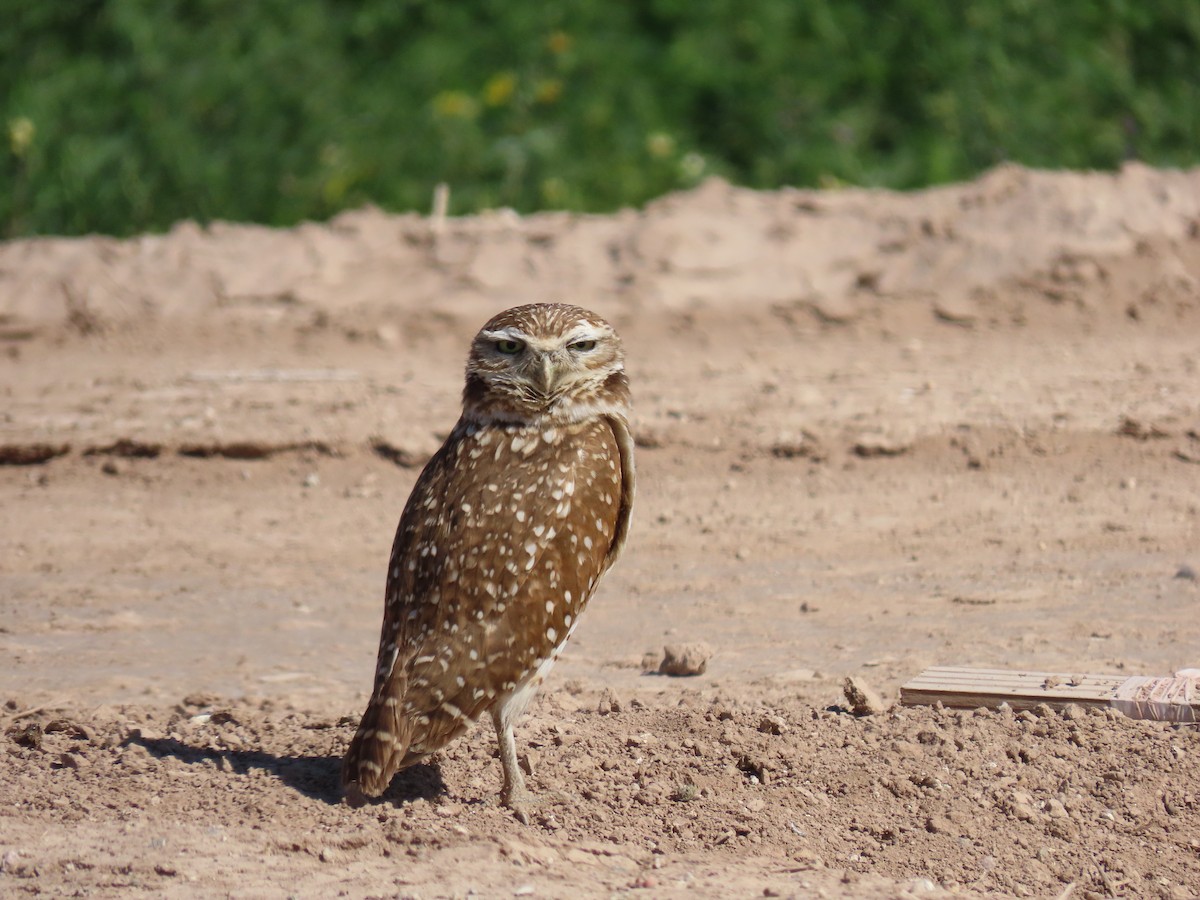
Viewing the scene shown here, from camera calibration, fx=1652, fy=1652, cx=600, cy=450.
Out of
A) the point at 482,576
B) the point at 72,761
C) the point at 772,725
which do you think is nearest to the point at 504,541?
the point at 482,576

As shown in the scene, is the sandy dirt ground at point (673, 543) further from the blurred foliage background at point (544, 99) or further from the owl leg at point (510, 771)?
the blurred foliage background at point (544, 99)

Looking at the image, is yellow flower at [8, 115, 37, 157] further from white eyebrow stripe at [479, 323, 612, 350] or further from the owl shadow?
white eyebrow stripe at [479, 323, 612, 350]

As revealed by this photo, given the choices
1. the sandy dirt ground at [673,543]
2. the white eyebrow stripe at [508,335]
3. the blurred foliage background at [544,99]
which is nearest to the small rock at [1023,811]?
the sandy dirt ground at [673,543]

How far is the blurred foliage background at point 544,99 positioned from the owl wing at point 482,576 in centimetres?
704

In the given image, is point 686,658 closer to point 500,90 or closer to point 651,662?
point 651,662

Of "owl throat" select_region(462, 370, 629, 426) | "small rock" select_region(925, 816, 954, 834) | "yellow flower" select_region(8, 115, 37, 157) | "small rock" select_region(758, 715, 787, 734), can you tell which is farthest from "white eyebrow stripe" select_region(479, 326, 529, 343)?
"yellow flower" select_region(8, 115, 37, 157)

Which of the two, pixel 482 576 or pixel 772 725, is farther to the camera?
pixel 772 725

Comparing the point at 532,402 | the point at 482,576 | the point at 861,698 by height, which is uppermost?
the point at 532,402

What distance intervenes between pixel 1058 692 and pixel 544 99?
817cm

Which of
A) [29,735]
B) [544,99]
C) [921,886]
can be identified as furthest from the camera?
[544,99]

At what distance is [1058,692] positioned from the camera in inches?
208

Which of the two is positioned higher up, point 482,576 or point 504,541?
point 504,541

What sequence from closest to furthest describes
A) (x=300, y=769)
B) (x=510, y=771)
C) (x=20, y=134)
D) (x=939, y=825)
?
(x=939, y=825) → (x=510, y=771) → (x=300, y=769) → (x=20, y=134)

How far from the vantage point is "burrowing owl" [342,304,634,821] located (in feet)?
15.6
